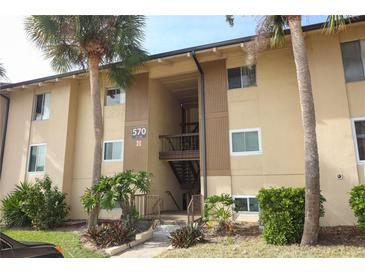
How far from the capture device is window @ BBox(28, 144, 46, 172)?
617 inches

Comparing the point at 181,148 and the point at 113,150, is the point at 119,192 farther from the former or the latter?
the point at 181,148

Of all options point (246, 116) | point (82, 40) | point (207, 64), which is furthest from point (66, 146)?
point (246, 116)

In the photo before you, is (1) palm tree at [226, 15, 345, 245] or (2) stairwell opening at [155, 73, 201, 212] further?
(2) stairwell opening at [155, 73, 201, 212]

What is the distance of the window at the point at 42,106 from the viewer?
16.4 meters

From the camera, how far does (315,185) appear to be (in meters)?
7.82

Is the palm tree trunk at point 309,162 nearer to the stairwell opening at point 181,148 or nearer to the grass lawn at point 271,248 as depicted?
the grass lawn at point 271,248

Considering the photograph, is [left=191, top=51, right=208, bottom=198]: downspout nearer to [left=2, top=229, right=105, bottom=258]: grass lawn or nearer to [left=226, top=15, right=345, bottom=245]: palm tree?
[left=226, top=15, right=345, bottom=245]: palm tree

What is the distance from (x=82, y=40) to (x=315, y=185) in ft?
32.3

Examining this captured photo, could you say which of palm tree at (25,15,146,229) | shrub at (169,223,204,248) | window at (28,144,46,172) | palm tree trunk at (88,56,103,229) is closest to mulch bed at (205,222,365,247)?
shrub at (169,223,204,248)

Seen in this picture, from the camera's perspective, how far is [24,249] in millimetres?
4801

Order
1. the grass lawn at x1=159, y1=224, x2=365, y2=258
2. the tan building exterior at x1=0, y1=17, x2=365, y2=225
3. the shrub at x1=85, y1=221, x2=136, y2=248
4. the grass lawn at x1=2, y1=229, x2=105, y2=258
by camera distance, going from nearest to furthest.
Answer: the grass lawn at x1=159, y1=224, x2=365, y2=258 → the grass lawn at x1=2, y1=229, x2=105, y2=258 → the shrub at x1=85, y1=221, x2=136, y2=248 → the tan building exterior at x1=0, y1=17, x2=365, y2=225

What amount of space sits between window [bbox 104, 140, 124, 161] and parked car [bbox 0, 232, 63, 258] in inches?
368

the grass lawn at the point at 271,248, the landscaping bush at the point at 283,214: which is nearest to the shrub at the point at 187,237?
the grass lawn at the point at 271,248

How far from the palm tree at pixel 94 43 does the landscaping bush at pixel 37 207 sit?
3322mm
